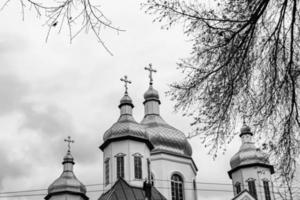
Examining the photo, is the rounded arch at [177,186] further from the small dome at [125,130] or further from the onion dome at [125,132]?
the small dome at [125,130]

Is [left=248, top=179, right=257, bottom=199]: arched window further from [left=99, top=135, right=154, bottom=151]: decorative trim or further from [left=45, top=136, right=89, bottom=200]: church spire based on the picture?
[left=45, top=136, right=89, bottom=200]: church spire

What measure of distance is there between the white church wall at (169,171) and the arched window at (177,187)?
0.82ft

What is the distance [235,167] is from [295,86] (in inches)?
983

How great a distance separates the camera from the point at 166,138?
31.7 meters

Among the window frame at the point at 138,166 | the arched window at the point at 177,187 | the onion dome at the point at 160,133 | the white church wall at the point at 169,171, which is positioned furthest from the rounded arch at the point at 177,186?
the window frame at the point at 138,166

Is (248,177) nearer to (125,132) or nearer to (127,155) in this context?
(127,155)

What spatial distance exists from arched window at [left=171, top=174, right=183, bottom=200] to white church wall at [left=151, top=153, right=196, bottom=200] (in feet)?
0.82

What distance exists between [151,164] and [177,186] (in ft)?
6.49

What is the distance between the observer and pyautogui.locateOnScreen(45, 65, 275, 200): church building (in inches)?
1098

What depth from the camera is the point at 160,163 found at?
3053 cm

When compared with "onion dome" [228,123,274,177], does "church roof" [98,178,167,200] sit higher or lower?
lower

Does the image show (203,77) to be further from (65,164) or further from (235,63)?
(65,164)

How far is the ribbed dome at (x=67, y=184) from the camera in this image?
32609 millimetres

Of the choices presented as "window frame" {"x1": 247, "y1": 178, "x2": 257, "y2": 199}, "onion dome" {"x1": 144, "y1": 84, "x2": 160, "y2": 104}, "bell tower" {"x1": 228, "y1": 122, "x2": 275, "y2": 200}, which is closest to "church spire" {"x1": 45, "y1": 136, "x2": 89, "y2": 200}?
"onion dome" {"x1": 144, "y1": 84, "x2": 160, "y2": 104}
